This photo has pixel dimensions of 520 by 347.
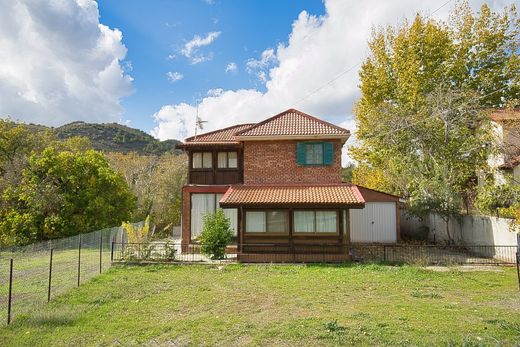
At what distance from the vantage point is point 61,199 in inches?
959

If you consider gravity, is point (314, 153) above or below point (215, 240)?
above

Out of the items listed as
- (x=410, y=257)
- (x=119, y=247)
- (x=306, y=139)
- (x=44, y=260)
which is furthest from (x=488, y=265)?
(x=44, y=260)

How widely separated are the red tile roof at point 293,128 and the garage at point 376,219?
589 centimetres

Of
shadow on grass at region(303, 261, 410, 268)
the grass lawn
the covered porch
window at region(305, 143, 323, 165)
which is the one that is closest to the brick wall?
window at region(305, 143, 323, 165)

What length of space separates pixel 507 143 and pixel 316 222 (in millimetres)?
13410

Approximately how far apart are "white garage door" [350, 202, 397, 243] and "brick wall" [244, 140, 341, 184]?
206 inches

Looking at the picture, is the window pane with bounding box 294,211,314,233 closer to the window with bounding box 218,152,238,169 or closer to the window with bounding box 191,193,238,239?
the window with bounding box 191,193,238,239

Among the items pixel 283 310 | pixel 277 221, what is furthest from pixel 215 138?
pixel 283 310

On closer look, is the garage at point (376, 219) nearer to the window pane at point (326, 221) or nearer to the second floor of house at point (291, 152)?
the second floor of house at point (291, 152)

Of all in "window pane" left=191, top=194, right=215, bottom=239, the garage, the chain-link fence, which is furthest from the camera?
the garage

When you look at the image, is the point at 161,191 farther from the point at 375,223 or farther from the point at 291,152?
the point at 375,223

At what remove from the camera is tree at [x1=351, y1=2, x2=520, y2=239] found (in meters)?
20.8

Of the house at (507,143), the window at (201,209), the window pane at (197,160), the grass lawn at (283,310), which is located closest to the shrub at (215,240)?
the grass lawn at (283,310)

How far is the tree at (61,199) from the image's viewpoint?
2372cm
